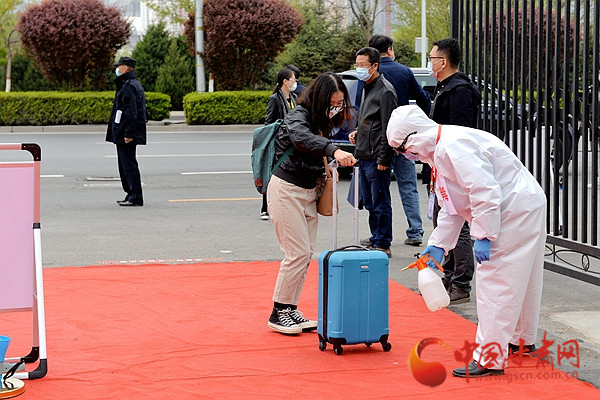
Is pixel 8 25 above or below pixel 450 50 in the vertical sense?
above

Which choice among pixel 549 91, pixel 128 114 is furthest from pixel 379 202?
pixel 128 114

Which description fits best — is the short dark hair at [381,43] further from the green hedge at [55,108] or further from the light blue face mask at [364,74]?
the green hedge at [55,108]

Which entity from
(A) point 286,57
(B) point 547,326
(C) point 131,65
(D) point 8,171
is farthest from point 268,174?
(A) point 286,57

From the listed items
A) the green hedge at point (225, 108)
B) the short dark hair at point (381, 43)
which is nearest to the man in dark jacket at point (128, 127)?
the short dark hair at point (381, 43)

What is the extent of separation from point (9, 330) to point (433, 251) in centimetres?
301

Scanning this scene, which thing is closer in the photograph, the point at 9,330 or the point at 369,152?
the point at 9,330

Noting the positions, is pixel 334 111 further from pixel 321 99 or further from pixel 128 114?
pixel 128 114

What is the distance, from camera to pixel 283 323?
6391mm

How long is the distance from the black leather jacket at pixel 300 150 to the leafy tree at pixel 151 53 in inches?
1143

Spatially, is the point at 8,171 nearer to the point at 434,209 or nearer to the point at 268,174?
the point at 268,174

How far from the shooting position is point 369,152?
8930 mm

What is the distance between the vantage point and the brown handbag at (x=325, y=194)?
253 inches

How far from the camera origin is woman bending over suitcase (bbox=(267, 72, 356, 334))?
6258 millimetres

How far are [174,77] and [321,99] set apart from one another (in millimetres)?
28390
